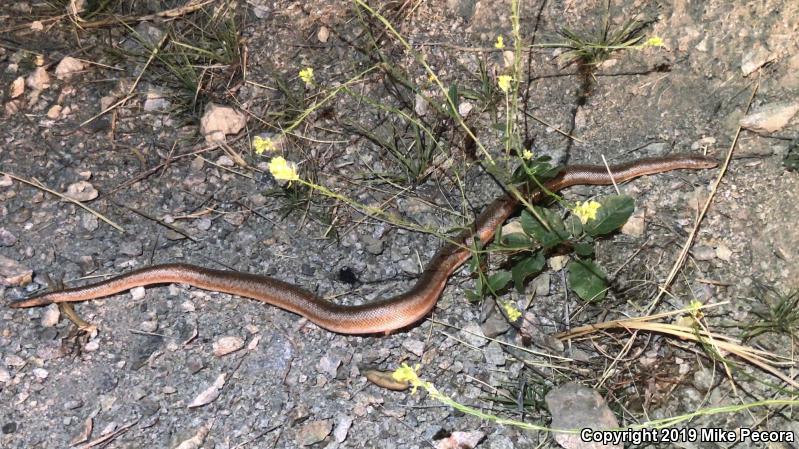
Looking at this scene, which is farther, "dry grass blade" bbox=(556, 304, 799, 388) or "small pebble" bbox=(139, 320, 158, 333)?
"small pebble" bbox=(139, 320, 158, 333)

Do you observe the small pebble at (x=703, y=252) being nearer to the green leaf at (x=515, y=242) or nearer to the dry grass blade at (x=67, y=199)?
the green leaf at (x=515, y=242)

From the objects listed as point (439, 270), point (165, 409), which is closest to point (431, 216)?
point (439, 270)

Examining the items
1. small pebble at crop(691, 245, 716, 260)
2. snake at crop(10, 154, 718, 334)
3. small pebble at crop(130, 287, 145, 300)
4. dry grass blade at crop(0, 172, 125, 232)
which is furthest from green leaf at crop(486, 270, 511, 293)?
dry grass blade at crop(0, 172, 125, 232)

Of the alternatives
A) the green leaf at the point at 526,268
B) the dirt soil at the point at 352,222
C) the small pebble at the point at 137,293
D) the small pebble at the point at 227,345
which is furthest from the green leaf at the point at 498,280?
the small pebble at the point at 137,293

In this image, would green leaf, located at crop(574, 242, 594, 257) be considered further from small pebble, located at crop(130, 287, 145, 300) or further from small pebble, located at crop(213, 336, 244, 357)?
small pebble, located at crop(130, 287, 145, 300)

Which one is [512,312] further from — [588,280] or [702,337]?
[702,337]

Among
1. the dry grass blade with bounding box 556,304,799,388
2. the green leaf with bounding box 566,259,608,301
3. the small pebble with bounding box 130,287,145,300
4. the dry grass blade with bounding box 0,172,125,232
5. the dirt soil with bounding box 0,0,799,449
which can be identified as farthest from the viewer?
the dry grass blade with bounding box 0,172,125,232

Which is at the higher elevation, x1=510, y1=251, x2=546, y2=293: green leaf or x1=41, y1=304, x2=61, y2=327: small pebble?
x1=510, y1=251, x2=546, y2=293: green leaf
